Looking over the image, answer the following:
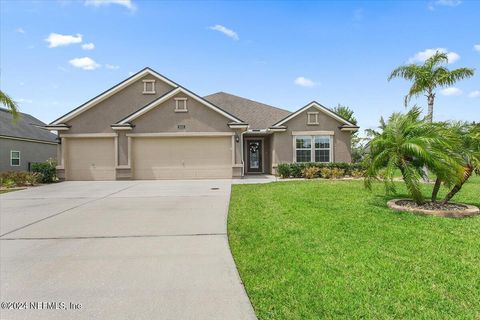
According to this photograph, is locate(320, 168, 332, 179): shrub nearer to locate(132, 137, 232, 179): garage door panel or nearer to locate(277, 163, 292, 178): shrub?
locate(277, 163, 292, 178): shrub

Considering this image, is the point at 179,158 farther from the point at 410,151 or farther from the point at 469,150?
the point at 469,150

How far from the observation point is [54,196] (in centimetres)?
1176

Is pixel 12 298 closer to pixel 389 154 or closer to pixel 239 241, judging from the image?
pixel 239 241

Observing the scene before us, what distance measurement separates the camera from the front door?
72.5 ft

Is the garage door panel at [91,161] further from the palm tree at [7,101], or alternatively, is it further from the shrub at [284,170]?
the shrub at [284,170]

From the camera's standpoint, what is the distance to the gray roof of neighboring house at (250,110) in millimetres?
22031

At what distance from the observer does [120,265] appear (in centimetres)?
453

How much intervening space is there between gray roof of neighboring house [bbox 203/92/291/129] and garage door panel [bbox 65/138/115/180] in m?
9.36

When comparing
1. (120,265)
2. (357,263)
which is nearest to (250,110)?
(120,265)

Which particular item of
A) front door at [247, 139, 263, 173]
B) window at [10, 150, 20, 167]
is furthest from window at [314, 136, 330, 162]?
window at [10, 150, 20, 167]

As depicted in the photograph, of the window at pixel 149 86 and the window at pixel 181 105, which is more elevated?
the window at pixel 149 86

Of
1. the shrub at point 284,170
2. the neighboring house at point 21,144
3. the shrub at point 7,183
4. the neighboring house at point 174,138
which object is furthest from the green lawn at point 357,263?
the neighboring house at point 21,144

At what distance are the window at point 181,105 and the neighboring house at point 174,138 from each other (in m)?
0.06

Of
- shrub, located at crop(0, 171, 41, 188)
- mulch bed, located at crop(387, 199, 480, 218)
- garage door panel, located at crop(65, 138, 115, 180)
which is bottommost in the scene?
mulch bed, located at crop(387, 199, 480, 218)
